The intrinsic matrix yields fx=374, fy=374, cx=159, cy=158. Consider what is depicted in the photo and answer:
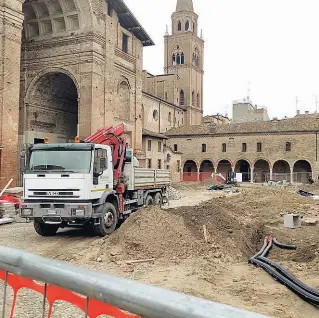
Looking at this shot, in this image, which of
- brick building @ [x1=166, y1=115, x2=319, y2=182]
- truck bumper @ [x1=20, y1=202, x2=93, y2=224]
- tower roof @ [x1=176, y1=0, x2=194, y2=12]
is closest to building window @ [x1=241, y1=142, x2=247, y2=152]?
brick building @ [x1=166, y1=115, x2=319, y2=182]

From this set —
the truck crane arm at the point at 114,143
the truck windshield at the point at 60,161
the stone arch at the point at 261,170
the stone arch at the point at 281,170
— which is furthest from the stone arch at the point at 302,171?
the truck windshield at the point at 60,161

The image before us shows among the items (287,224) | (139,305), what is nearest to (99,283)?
(139,305)

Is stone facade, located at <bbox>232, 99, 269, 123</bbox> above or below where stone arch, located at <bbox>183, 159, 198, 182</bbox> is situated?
above

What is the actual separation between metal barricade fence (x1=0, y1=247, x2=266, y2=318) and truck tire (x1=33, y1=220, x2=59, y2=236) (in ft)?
32.6

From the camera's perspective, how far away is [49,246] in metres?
10.6

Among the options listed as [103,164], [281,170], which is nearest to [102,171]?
[103,164]

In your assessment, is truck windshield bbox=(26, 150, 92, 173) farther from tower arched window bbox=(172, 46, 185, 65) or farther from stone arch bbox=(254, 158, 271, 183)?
tower arched window bbox=(172, 46, 185, 65)

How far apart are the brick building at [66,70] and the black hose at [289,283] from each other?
13.3 metres

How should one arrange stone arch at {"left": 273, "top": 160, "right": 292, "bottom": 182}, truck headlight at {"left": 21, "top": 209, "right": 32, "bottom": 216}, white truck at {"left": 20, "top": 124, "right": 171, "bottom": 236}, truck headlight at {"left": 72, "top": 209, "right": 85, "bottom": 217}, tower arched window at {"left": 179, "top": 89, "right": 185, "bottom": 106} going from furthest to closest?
tower arched window at {"left": 179, "top": 89, "right": 185, "bottom": 106} < stone arch at {"left": 273, "top": 160, "right": 292, "bottom": 182} < truck headlight at {"left": 21, "top": 209, "right": 32, "bottom": 216} < white truck at {"left": 20, "top": 124, "right": 171, "bottom": 236} < truck headlight at {"left": 72, "top": 209, "right": 85, "bottom": 217}

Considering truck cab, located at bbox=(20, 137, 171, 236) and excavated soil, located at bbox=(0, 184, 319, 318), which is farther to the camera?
truck cab, located at bbox=(20, 137, 171, 236)

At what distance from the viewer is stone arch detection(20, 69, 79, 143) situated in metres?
24.4

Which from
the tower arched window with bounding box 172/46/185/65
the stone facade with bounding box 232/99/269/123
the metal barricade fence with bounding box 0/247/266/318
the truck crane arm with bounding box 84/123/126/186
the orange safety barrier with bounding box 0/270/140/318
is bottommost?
the orange safety barrier with bounding box 0/270/140/318

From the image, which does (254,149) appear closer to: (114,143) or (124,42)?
(124,42)

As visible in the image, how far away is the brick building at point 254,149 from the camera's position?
163 feet
